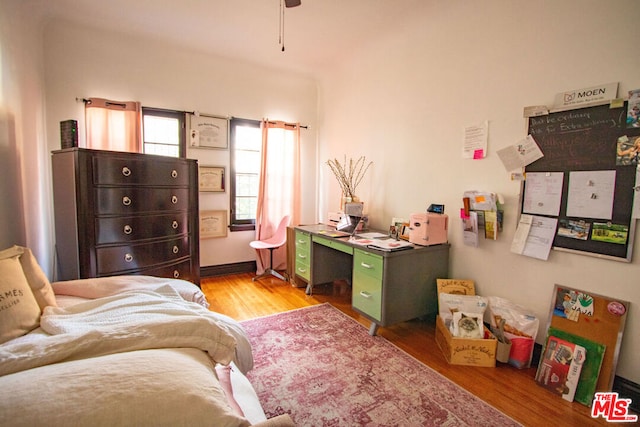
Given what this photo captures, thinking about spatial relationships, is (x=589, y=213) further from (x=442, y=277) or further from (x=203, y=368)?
(x=203, y=368)

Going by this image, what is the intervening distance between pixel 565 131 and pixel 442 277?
1.40 m

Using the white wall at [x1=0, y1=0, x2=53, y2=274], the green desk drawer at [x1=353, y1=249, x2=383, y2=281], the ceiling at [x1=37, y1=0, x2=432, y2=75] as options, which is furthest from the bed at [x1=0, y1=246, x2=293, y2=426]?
the ceiling at [x1=37, y1=0, x2=432, y2=75]

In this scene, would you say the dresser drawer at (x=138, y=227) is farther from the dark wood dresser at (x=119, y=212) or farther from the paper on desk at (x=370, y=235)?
the paper on desk at (x=370, y=235)

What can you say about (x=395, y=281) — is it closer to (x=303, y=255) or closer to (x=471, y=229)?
(x=471, y=229)

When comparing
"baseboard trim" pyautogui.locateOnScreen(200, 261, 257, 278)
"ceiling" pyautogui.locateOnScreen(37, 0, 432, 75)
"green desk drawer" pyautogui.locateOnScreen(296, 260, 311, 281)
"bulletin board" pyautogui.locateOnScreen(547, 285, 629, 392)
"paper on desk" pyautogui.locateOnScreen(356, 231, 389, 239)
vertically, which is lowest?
"baseboard trim" pyautogui.locateOnScreen(200, 261, 257, 278)

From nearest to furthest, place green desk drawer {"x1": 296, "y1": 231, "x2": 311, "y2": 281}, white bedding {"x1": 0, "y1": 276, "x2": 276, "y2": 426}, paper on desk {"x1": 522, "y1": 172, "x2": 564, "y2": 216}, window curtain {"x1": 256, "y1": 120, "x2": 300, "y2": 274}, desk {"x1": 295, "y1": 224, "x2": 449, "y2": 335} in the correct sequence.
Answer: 1. white bedding {"x1": 0, "y1": 276, "x2": 276, "y2": 426}
2. paper on desk {"x1": 522, "y1": 172, "x2": 564, "y2": 216}
3. desk {"x1": 295, "y1": 224, "x2": 449, "y2": 335}
4. green desk drawer {"x1": 296, "y1": 231, "x2": 311, "y2": 281}
5. window curtain {"x1": 256, "y1": 120, "x2": 300, "y2": 274}

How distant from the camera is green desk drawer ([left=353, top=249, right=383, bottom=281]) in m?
2.35

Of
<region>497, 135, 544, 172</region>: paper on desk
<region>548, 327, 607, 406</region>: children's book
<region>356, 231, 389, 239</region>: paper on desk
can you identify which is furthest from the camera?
<region>356, 231, 389, 239</region>: paper on desk

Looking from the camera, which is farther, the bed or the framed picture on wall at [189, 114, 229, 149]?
the framed picture on wall at [189, 114, 229, 149]

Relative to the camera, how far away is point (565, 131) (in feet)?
6.23

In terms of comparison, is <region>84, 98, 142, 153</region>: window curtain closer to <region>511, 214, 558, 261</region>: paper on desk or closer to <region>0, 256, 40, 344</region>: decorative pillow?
<region>0, 256, 40, 344</region>: decorative pillow

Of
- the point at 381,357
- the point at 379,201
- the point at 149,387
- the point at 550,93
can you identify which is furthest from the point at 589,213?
the point at 149,387

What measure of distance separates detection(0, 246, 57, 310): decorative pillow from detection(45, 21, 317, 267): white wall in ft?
7.34

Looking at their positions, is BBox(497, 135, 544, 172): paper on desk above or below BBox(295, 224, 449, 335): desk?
above
